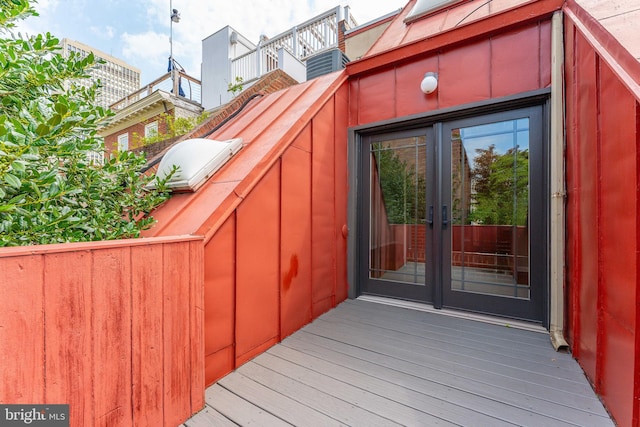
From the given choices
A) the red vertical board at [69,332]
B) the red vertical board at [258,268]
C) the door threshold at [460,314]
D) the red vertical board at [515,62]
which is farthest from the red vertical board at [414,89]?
the red vertical board at [69,332]

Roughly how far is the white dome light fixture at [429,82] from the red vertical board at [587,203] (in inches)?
46.8

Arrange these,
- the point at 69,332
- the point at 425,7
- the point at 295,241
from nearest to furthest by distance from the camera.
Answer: the point at 69,332
the point at 295,241
the point at 425,7

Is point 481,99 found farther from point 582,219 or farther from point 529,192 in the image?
point 582,219

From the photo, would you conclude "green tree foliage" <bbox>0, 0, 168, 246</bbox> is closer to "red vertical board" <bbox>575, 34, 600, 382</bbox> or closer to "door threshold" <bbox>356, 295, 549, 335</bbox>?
"door threshold" <bbox>356, 295, 549, 335</bbox>

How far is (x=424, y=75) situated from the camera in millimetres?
3186

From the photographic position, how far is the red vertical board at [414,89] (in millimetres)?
3156

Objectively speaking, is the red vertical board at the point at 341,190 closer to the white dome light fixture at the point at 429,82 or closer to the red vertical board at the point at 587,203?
the white dome light fixture at the point at 429,82

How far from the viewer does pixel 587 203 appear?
1.91 m

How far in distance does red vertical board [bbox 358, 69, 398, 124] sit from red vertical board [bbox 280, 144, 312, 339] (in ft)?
3.52

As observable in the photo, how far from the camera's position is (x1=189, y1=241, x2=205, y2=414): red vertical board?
1.65 meters

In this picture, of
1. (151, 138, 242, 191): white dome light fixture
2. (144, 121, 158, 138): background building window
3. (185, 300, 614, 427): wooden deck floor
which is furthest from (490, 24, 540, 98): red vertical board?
(144, 121, 158, 138): background building window

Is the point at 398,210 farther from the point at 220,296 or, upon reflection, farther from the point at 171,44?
the point at 171,44

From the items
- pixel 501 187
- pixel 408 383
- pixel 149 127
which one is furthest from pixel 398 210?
pixel 149 127

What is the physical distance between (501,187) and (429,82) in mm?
1389
